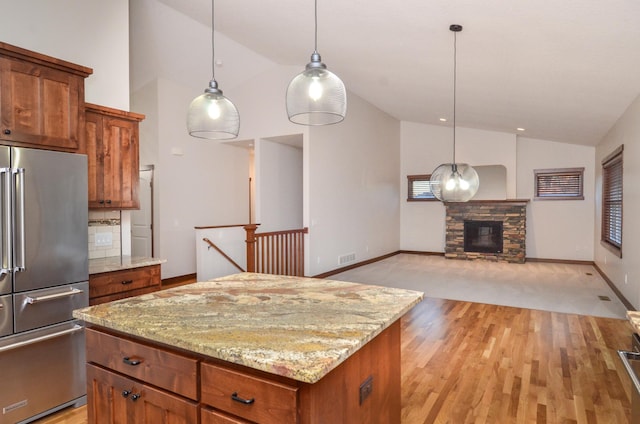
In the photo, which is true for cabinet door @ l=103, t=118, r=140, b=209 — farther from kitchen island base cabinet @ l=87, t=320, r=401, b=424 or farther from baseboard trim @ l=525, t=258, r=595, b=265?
baseboard trim @ l=525, t=258, r=595, b=265

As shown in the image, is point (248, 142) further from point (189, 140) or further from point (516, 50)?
point (516, 50)

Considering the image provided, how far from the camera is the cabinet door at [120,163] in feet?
10.6

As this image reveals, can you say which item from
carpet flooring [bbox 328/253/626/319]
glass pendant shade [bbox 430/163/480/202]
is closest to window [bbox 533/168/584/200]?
carpet flooring [bbox 328/253/626/319]

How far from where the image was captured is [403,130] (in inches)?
402

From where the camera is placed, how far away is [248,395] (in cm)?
126

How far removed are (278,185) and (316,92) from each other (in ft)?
18.2

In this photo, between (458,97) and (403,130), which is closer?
(458,97)

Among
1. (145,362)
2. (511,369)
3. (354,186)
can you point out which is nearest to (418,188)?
(354,186)

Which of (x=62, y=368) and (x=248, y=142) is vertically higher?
(x=248, y=142)

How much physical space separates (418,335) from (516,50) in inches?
118

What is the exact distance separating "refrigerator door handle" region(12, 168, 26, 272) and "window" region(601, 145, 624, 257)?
6.63 m

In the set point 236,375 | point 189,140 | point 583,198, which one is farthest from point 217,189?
point 583,198

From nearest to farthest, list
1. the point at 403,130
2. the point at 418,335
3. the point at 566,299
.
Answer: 1. the point at 418,335
2. the point at 566,299
3. the point at 403,130

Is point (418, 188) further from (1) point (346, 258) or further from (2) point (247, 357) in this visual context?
(2) point (247, 357)
